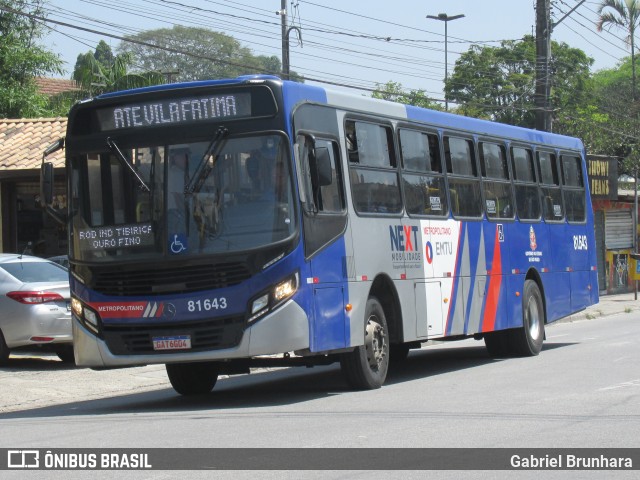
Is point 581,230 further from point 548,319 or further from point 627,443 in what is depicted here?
point 627,443

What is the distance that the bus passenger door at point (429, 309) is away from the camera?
46.7 feet

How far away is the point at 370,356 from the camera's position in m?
13.1

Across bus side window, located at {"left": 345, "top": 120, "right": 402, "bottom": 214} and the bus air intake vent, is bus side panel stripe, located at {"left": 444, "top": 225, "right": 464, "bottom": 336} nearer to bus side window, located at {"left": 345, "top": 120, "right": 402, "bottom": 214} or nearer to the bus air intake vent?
bus side window, located at {"left": 345, "top": 120, "right": 402, "bottom": 214}

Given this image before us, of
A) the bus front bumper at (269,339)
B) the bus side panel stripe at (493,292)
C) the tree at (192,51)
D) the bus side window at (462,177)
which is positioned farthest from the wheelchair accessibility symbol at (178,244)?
the tree at (192,51)

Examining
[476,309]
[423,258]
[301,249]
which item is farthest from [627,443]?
[476,309]

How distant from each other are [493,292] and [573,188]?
4.35m

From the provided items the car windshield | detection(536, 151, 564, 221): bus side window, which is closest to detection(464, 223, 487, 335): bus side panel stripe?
detection(536, 151, 564, 221): bus side window

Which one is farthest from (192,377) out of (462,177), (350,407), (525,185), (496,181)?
(525,185)

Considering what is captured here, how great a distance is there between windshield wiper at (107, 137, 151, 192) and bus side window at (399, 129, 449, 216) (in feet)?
11.7

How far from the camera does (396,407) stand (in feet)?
37.0

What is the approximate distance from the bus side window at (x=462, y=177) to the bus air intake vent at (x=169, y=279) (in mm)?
4803

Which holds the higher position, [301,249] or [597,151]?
[597,151]

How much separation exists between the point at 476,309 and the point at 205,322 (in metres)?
5.39
